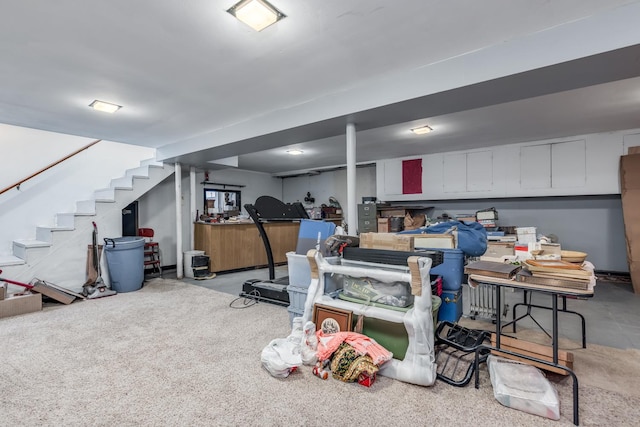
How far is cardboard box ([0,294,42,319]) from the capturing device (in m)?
3.40

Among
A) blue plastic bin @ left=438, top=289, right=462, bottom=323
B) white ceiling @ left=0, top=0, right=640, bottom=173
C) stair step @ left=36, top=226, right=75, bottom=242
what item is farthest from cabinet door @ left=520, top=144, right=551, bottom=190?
stair step @ left=36, top=226, right=75, bottom=242

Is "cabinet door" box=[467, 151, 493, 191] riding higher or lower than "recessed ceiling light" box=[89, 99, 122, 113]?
lower

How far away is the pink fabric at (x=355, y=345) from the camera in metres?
2.00

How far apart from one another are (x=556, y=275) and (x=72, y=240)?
572 centimetres

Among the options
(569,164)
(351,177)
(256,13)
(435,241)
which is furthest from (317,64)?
(569,164)

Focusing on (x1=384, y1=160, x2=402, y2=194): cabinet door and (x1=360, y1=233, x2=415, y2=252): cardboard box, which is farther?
(x1=384, y1=160, x2=402, y2=194): cabinet door

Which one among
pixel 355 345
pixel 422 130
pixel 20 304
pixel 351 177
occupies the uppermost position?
pixel 422 130

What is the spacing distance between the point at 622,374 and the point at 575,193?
377 centimetres

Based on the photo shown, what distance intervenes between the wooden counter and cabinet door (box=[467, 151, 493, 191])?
4.12 meters

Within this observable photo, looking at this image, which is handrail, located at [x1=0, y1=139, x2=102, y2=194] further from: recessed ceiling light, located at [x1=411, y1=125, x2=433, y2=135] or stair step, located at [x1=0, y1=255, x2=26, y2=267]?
recessed ceiling light, located at [x1=411, y1=125, x2=433, y2=135]

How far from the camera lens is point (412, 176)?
640cm

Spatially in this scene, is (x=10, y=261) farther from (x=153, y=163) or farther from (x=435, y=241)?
(x=435, y=241)

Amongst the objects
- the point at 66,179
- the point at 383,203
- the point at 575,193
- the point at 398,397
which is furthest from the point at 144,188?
the point at 575,193

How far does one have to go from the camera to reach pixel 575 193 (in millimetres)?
4895
